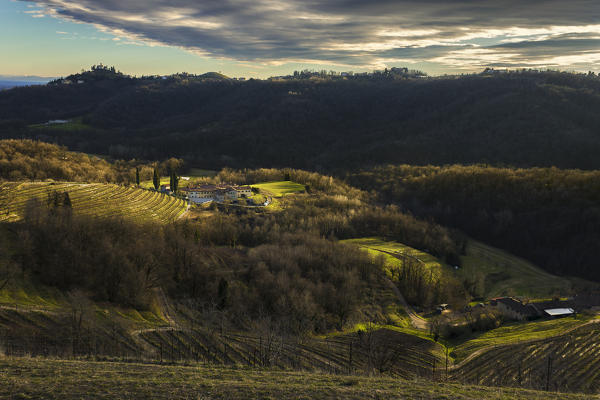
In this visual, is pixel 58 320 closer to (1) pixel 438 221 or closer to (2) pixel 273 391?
(2) pixel 273 391

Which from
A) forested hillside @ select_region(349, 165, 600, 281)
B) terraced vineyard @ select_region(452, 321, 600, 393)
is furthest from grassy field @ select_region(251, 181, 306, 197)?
terraced vineyard @ select_region(452, 321, 600, 393)

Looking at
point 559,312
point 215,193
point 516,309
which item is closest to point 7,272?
point 516,309

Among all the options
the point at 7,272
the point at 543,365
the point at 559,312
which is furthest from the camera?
the point at 559,312

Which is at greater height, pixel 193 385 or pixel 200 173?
pixel 193 385

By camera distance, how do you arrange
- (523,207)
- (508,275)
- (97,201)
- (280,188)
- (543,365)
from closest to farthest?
(543,365)
(97,201)
(508,275)
(523,207)
(280,188)

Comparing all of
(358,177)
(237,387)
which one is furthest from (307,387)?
(358,177)

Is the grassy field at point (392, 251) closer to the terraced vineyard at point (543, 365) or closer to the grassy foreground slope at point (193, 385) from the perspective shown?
the terraced vineyard at point (543, 365)

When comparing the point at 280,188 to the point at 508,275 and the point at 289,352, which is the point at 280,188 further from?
the point at 289,352

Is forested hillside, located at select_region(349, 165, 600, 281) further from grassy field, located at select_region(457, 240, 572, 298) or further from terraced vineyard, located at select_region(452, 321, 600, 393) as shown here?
terraced vineyard, located at select_region(452, 321, 600, 393)
